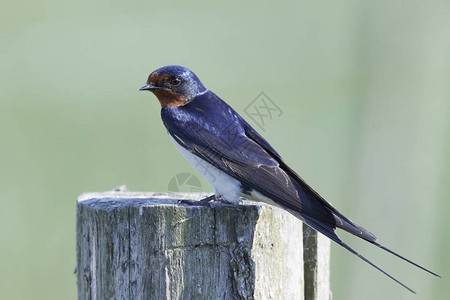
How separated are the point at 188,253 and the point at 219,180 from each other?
0.64 meters

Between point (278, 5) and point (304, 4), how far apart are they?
1.10ft

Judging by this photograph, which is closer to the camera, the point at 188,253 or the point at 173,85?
the point at 188,253

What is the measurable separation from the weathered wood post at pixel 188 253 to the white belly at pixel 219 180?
0.35 metres

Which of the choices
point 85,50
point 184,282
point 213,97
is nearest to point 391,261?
point 213,97

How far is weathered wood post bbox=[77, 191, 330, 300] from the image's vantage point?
2131mm

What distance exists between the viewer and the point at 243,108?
6426 millimetres

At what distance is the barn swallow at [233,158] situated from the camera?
2430 millimetres

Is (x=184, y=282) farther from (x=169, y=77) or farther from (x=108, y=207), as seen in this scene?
(x=169, y=77)

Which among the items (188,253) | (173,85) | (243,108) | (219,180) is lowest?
(188,253)

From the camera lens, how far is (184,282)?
2135 millimetres

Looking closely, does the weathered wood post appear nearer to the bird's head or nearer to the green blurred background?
the bird's head

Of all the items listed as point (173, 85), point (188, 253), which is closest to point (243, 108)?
point (173, 85)

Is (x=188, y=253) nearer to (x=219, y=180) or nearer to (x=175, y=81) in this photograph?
(x=219, y=180)

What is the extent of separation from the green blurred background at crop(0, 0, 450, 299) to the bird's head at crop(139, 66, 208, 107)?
60.9 inches
